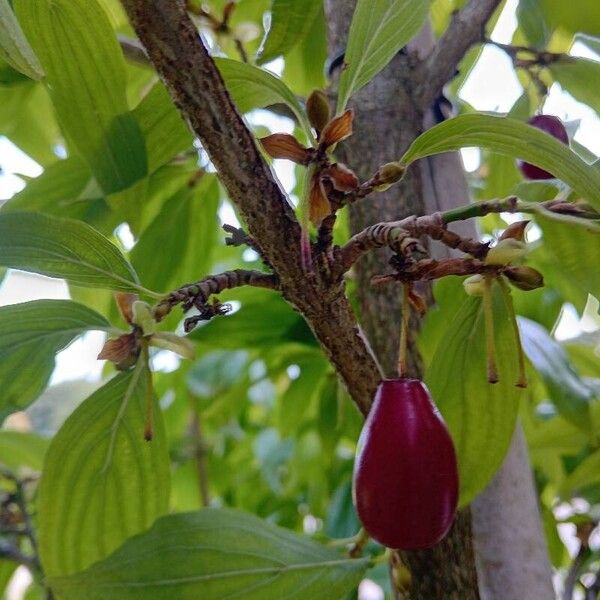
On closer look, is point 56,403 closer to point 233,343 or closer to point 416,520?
point 233,343

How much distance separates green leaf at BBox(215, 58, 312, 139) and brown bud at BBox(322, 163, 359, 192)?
43mm

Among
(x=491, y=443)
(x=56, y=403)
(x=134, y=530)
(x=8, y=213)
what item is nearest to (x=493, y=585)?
(x=491, y=443)

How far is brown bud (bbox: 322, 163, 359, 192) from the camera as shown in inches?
12.0

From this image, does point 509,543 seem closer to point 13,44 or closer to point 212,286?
point 212,286

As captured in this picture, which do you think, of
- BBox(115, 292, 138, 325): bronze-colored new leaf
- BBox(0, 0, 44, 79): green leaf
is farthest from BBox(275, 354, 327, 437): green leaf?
BBox(0, 0, 44, 79): green leaf

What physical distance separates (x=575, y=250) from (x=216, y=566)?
0.78 feet

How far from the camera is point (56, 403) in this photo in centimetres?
115

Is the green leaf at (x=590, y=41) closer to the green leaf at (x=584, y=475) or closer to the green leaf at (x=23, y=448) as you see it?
the green leaf at (x=584, y=475)

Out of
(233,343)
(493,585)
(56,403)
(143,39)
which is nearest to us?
(143,39)

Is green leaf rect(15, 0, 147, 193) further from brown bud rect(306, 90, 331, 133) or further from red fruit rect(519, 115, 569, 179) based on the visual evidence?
red fruit rect(519, 115, 569, 179)

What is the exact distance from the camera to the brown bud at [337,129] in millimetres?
302

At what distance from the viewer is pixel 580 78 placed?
1.64ft

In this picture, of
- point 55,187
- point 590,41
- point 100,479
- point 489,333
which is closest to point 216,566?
point 100,479

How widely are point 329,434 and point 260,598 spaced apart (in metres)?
0.31
